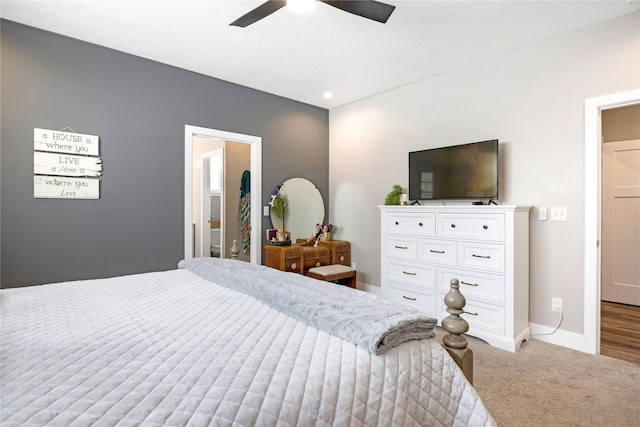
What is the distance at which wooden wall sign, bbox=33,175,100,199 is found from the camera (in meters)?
2.73

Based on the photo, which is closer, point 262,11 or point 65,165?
point 262,11

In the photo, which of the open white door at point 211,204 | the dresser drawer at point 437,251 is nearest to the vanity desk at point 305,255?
the dresser drawer at point 437,251

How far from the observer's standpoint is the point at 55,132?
2793 millimetres

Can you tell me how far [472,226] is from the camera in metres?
2.90

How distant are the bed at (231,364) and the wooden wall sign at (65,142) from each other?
1689mm

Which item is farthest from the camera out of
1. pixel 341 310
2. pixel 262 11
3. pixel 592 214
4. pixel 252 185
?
pixel 252 185

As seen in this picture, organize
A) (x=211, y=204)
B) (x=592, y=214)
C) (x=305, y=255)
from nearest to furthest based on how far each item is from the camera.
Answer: (x=592, y=214) → (x=305, y=255) → (x=211, y=204)

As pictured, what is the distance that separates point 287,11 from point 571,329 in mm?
3295

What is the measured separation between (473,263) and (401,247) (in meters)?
0.73

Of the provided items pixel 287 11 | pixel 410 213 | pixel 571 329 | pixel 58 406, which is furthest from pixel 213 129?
pixel 571 329

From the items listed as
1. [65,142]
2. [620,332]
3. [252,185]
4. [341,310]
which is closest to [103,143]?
[65,142]

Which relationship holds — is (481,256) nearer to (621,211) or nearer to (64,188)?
(621,211)

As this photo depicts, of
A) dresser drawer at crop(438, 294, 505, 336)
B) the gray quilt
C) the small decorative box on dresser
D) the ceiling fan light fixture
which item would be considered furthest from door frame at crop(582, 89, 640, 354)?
the ceiling fan light fixture

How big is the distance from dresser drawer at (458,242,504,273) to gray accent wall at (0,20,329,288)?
2694 millimetres
